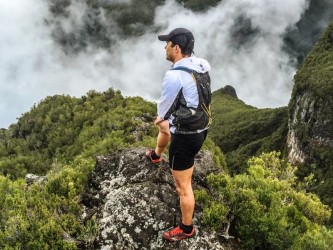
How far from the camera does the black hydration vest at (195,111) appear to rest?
914cm

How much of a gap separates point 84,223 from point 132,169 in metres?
1.94

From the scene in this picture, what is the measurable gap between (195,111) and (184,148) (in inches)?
31.2

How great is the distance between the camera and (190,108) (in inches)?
361

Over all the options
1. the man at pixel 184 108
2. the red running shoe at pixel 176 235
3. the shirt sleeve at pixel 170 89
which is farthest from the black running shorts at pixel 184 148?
the red running shoe at pixel 176 235

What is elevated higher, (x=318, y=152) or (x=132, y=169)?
(x=318, y=152)

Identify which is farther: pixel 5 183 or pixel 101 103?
pixel 101 103

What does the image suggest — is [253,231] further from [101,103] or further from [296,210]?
[101,103]

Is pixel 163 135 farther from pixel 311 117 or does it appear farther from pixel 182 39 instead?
pixel 311 117

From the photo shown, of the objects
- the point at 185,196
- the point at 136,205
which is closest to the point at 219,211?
the point at 185,196

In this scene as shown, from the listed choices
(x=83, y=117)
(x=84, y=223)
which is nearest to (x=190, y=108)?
(x=84, y=223)

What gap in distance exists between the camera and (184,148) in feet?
30.9

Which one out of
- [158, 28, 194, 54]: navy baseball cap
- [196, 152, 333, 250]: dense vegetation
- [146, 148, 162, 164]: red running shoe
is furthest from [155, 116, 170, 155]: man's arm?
[158, 28, 194, 54]: navy baseball cap

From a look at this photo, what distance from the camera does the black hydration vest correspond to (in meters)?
9.14

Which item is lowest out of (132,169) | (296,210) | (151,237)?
(151,237)
